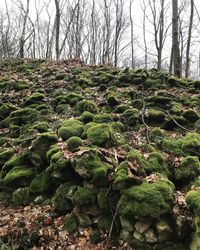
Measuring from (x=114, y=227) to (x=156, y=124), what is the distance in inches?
142

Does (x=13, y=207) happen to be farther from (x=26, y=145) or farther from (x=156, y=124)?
(x=156, y=124)

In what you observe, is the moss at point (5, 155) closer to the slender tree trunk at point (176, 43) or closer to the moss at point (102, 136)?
the moss at point (102, 136)

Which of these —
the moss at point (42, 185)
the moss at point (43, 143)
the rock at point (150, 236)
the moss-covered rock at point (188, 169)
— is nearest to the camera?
the rock at point (150, 236)

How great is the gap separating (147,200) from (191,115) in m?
3.81

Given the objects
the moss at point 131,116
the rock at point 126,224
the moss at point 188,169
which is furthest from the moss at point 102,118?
the rock at point 126,224

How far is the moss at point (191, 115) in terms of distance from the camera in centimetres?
724

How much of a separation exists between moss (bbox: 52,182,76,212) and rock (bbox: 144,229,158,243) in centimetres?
136

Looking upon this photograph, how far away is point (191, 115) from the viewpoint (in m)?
7.30

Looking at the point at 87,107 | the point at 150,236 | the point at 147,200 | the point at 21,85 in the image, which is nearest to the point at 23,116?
the point at 87,107

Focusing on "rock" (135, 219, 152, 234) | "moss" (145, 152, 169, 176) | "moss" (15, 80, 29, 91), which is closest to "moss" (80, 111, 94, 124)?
→ "moss" (145, 152, 169, 176)

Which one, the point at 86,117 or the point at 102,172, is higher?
the point at 86,117

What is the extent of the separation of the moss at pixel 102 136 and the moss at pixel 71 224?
61.3 inches

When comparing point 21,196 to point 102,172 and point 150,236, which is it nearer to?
point 102,172

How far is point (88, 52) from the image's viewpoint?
3731cm
